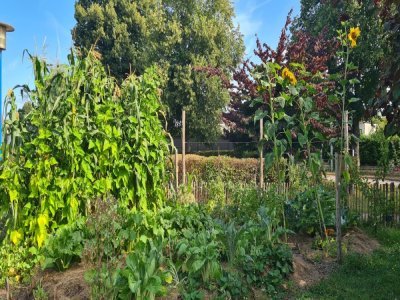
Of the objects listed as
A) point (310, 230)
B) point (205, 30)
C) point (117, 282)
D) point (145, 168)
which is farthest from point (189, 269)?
point (205, 30)

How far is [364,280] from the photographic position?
4.55 metres

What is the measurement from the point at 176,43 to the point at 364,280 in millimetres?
23709

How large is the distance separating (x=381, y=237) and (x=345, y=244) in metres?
1.13

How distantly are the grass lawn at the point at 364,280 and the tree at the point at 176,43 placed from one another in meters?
19.8

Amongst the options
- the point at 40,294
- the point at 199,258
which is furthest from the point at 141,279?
the point at 40,294

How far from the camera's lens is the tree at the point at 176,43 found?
85.0 ft

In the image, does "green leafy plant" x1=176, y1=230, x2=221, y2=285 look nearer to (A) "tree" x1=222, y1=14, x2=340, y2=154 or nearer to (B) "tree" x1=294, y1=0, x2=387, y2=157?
(A) "tree" x1=222, y1=14, x2=340, y2=154

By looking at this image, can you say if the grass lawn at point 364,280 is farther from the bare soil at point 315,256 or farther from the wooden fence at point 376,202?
the wooden fence at point 376,202

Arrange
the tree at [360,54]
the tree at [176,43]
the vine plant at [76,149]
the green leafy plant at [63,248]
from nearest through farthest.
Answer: the green leafy plant at [63,248], the vine plant at [76,149], the tree at [360,54], the tree at [176,43]

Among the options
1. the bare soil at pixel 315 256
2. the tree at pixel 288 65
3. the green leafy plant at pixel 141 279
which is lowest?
the bare soil at pixel 315 256

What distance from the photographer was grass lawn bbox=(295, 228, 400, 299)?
13.6 ft

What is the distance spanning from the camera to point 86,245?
3881 mm

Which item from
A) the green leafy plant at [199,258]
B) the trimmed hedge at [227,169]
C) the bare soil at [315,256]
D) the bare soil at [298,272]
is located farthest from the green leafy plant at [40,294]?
the trimmed hedge at [227,169]

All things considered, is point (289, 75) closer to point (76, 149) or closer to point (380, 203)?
point (76, 149)
